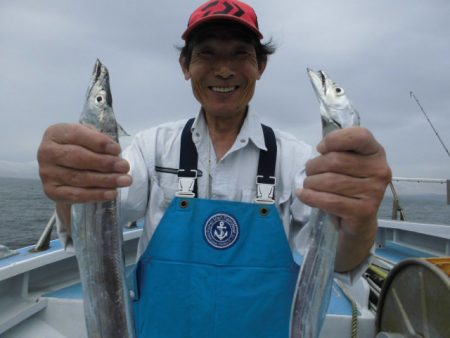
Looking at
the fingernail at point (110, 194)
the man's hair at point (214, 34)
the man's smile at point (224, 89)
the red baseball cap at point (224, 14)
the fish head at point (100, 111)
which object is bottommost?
the fingernail at point (110, 194)

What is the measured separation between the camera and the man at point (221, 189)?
1.48 metres

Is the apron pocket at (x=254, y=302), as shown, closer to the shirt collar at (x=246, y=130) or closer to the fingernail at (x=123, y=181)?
the shirt collar at (x=246, y=130)

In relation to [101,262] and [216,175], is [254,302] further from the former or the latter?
[101,262]

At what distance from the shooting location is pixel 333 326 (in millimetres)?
3199

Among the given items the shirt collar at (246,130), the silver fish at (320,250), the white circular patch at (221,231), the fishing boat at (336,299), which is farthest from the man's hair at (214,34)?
the fishing boat at (336,299)

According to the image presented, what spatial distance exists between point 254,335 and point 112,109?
1.64m

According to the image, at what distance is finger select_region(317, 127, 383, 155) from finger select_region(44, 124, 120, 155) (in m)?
0.89

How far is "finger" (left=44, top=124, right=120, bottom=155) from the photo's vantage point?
144cm

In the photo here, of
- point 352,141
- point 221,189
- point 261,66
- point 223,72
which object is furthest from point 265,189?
point 261,66

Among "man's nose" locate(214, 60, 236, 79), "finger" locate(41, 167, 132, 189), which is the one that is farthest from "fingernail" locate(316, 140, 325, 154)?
"man's nose" locate(214, 60, 236, 79)

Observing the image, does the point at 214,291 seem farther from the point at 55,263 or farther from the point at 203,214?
the point at 55,263

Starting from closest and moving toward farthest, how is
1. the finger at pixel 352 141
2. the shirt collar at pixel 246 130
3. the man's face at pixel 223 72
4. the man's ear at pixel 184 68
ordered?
the finger at pixel 352 141
the man's face at pixel 223 72
the shirt collar at pixel 246 130
the man's ear at pixel 184 68

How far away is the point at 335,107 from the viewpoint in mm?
1582

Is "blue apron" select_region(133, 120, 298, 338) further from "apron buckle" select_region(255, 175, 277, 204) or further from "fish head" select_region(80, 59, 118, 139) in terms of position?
"fish head" select_region(80, 59, 118, 139)
